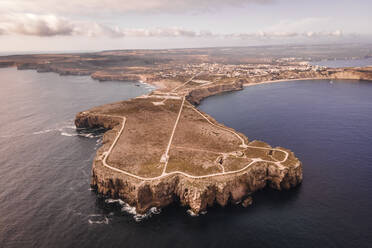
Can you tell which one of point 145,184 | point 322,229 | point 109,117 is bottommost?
point 322,229

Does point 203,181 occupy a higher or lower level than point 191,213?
higher

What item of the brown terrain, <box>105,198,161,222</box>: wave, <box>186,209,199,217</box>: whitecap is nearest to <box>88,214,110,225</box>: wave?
<box>105,198,161,222</box>: wave

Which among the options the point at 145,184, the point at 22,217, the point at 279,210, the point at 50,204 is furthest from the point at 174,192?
the point at 22,217

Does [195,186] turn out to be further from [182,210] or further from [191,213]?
[182,210]

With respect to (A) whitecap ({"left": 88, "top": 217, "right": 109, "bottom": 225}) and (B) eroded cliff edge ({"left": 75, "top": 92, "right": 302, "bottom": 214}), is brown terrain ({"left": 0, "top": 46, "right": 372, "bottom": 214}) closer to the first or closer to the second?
(B) eroded cliff edge ({"left": 75, "top": 92, "right": 302, "bottom": 214})

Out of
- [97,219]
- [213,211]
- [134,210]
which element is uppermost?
[97,219]

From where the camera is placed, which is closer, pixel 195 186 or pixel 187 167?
pixel 195 186

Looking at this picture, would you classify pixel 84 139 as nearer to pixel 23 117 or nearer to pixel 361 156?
pixel 23 117

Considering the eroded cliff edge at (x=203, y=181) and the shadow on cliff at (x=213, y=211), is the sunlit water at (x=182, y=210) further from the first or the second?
the eroded cliff edge at (x=203, y=181)

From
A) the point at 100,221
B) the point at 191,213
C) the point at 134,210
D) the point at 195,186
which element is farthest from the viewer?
the point at 195,186

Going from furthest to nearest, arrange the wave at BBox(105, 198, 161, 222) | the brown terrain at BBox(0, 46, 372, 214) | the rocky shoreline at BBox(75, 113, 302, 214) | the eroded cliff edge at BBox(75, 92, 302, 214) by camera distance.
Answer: the brown terrain at BBox(0, 46, 372, 214) < the eroded cliff edge at BBox(75, 92, 302, 214) < the rocky shoreline at BBox(75, 113, 302, 214) < the wave at BBox(105, 198, 161, 222)

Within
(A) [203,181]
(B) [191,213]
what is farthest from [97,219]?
(A) [203,181]
